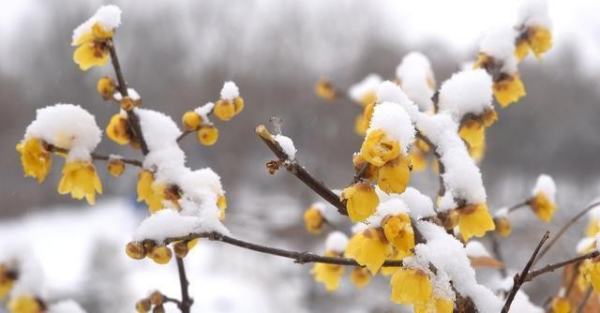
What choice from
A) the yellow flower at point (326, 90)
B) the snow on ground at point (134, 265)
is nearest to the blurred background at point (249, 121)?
the snow on ground at point (134, 265)

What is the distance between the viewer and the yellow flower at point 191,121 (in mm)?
682

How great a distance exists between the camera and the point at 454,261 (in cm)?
47

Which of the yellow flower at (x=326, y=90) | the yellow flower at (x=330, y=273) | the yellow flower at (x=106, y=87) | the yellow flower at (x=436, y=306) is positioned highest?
the yellow flower at (x=326, y=90)

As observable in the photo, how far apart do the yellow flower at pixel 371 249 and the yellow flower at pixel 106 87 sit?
0.32 m

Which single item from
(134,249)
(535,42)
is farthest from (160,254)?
(535,42)

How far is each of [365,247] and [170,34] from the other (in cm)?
1530

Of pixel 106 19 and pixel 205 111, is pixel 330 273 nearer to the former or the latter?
pixel 205 111

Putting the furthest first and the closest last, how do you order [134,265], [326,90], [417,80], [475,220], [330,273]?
[134,265] < [326,90] < [330,273] < [417,80] < [475,220]

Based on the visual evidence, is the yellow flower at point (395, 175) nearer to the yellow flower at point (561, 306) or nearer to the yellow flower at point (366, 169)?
the yellow flower at point (366, 169)

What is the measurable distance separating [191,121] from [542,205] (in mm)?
475

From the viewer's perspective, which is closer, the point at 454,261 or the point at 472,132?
the point at 454,261

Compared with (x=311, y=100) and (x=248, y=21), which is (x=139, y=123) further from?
(x=248, y=21)

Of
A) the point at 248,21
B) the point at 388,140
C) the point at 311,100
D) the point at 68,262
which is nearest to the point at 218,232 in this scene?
the point at 388,140

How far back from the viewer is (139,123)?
67cm
